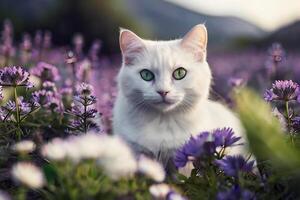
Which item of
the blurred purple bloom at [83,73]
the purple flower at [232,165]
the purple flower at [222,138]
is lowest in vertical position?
the purple flower at [232,165]

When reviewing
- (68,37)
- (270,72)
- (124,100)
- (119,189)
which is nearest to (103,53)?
(68,37)

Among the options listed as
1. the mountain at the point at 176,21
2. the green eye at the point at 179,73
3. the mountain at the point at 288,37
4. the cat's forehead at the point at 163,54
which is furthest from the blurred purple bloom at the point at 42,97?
the mountain at the point at 176,21

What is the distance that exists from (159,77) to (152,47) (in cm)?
26

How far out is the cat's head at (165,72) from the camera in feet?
9.59

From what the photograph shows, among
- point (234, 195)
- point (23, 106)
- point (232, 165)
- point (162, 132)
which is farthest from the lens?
point (23, 106)

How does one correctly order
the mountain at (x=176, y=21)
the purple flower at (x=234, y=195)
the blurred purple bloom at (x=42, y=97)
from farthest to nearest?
the mountain at (x=176, y=21)
the blurred purple bloom at (x=42, y=97)
the purple flower at (x=234, y=195)

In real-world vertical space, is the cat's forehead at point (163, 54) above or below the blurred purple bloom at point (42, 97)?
above

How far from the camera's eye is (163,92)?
9.40 ft

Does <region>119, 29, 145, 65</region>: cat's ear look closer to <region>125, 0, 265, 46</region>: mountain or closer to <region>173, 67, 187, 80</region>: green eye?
<region>173, 67, 187, 80</region>: green eye

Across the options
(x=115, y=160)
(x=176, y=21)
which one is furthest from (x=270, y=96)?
(x=176, y=21)

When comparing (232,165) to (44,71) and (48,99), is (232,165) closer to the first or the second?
(48,99)

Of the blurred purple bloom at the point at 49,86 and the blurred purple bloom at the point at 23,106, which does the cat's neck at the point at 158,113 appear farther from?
the blurred purple bloom at the point at 49,86

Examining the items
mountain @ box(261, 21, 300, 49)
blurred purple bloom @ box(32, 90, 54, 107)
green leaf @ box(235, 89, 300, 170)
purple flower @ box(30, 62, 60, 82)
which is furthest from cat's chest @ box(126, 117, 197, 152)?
mountain @ box(261, 21, 300, 49)

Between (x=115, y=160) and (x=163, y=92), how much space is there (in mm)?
1163
